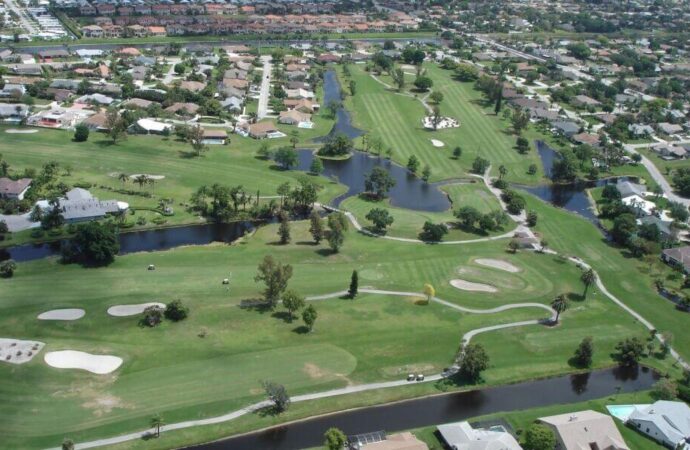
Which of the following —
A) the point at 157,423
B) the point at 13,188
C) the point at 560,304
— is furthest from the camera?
the point at 13,188

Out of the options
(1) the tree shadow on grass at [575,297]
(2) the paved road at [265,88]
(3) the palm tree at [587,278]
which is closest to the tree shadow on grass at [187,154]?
(2) the paved road at [265,88]

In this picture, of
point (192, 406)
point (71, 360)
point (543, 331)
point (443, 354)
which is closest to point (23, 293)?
point (71, 360)

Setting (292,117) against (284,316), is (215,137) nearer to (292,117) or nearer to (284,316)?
(292,117)

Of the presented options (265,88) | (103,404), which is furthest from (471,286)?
(265,88)

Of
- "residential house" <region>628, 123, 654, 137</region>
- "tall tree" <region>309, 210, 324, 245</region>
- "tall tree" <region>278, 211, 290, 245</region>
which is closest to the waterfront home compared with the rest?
"tall tree" <region>278, 211, 290, 245</region>

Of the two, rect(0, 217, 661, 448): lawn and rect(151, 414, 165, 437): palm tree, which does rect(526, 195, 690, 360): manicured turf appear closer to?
rect(0, 217, 661, 448): lawn

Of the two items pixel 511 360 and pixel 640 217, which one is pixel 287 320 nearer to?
pixel 511 360
